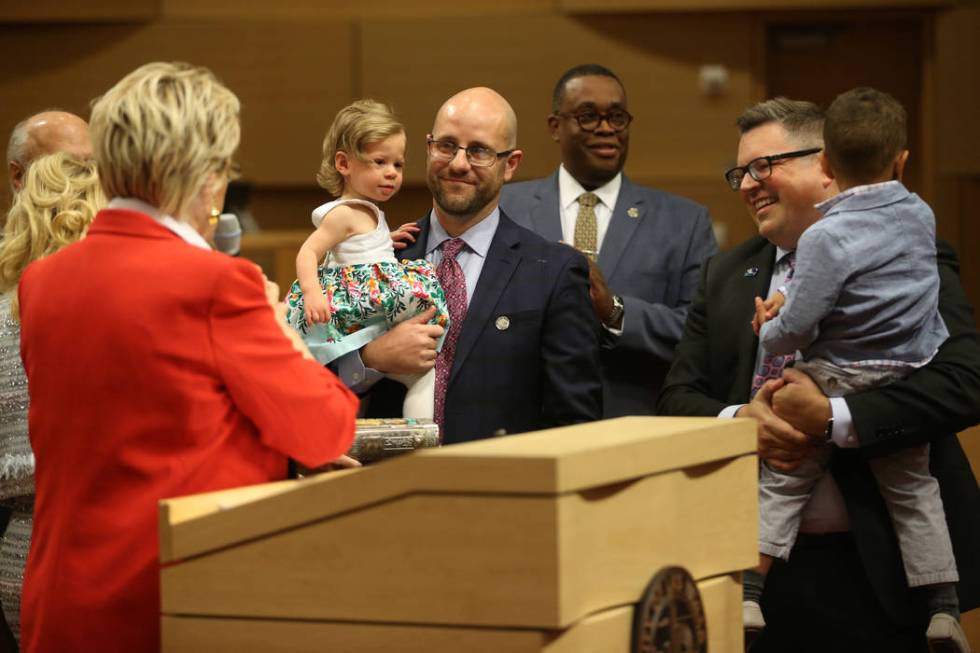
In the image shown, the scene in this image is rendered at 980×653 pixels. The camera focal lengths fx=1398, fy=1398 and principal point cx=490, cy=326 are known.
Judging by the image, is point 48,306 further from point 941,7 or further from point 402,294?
point 941,7

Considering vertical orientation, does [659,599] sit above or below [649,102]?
below

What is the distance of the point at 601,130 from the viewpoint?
453 centimetres

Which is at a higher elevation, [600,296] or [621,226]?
[621,226]

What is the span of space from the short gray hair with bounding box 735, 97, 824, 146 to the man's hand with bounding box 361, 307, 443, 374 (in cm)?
91

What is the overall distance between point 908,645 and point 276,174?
547 centimetres

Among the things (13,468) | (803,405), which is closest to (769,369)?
(803,405)

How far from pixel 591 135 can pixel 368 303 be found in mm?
1595

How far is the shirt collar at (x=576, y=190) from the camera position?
177 inches

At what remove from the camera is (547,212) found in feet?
14.5

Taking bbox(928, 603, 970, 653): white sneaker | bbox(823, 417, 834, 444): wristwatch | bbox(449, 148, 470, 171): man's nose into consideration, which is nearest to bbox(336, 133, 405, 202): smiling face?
bbox(449, 148, 470, 171): man's nose

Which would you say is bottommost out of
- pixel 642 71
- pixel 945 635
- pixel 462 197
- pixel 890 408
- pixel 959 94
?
pixel 945 635

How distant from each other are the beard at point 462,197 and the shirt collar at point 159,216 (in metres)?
1.30

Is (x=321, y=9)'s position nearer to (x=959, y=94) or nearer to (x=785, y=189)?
(x=959, y=94)

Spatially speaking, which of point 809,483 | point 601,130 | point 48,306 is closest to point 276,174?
point 601,130
